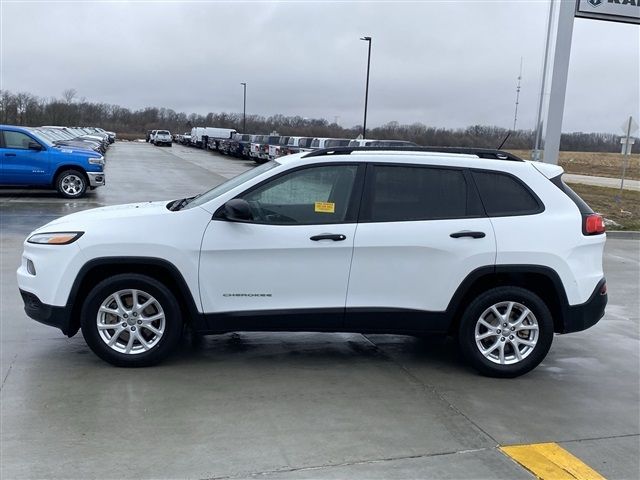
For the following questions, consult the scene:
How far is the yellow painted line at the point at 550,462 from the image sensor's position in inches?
138

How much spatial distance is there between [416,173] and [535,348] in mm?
1768

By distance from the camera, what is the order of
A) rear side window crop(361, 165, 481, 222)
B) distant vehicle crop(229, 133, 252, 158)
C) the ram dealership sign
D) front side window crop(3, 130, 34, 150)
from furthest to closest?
distant vehicle crop(229, 133, 252, 158) < front side window crop(3, 130, 34, 150) < the ram dealership sign < rear side window crop(361, 165, 481, 222)

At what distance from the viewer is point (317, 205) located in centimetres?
486

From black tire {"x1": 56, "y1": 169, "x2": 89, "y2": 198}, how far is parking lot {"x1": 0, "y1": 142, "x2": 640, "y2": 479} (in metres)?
10.1

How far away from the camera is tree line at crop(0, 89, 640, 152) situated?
A: 46750mm

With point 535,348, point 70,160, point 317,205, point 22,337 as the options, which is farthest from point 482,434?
point 70,160

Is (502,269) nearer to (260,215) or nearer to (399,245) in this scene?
(399,245)

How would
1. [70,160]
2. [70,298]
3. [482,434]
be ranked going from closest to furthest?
[482,434], [70,298], [70,160]

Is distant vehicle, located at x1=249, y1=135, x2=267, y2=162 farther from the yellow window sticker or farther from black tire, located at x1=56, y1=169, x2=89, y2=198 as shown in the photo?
the yellow window sticker

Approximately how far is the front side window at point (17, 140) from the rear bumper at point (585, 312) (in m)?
14.0

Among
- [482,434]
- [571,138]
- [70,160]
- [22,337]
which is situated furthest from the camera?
[571,138]

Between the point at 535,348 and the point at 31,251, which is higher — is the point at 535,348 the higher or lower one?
the lower one

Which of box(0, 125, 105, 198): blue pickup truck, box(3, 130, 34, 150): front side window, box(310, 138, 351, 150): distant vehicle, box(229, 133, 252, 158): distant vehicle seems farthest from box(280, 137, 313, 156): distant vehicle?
box(3, 130, 34, 150): front side window

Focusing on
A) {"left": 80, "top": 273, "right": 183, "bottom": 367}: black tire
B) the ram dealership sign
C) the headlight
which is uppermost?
the ram dealership sign
